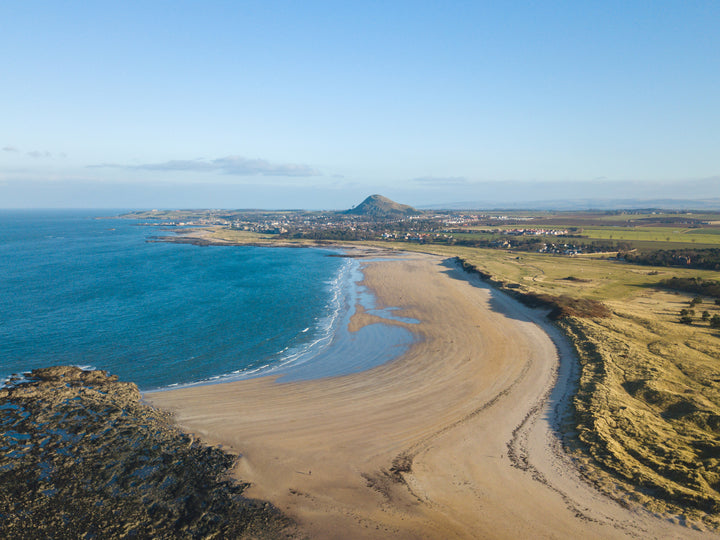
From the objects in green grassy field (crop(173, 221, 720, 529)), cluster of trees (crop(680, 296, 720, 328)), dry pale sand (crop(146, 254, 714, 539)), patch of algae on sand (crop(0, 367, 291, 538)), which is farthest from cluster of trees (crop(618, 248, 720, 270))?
patch of algae on sand (crop(0, 367, 291, 538))

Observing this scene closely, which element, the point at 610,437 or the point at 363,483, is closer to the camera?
the point at 363,483

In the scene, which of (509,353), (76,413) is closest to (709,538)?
(509,353)

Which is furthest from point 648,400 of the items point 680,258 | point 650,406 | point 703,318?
point 680,258

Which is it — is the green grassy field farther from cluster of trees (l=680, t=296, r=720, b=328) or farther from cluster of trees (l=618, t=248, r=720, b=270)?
cluster of trees (l=618, t=248, r=720, b=270)

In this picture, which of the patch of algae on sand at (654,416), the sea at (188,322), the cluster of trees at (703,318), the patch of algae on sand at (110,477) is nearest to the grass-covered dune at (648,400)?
the patch of algae on sand at (654,416)

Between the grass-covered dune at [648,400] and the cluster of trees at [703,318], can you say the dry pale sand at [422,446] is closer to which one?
the grass-covered dune at [648,400]

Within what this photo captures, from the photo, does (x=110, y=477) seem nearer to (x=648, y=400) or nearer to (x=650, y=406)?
(x=650, y=406)

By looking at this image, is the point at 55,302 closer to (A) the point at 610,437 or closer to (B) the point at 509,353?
(B) the point at 509,353
